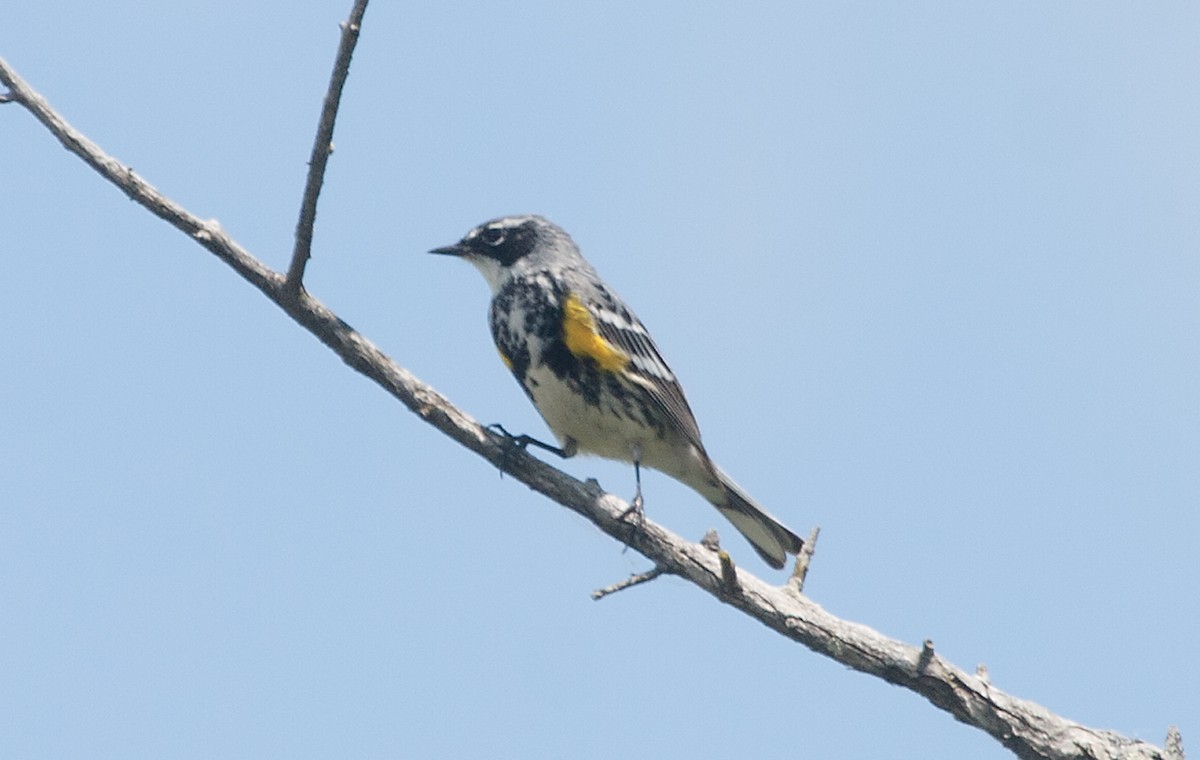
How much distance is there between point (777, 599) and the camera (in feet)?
18.9

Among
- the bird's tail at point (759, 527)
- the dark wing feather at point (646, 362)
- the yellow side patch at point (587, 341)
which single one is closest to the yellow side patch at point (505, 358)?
the yellow side patch at point (587, 341)

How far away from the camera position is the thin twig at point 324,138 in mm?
4734

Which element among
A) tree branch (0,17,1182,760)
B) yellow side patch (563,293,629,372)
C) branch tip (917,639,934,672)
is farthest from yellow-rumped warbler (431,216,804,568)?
branch tip (917,639,934,672)

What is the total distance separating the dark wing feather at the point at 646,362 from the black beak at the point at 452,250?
99 cm

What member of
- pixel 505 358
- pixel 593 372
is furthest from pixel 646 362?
A: pixel 505 358

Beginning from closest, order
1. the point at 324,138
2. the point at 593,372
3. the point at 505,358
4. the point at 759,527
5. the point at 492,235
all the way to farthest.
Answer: the point at 324,138, the point at 593,372, the point at 505,358, the point at 759,527, the point at 492,235

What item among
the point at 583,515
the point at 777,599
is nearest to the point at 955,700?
the point at 777,599

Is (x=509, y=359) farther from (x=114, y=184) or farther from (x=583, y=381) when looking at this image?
(x=114, y=184)

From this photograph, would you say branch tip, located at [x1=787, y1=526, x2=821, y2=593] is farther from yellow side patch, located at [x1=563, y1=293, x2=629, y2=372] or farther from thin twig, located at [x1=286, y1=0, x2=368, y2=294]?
thin twig, located at [x1=286, y1=0, x2=368, y2=294]

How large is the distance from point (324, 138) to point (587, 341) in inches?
88.8

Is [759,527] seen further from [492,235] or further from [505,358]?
[492,235]

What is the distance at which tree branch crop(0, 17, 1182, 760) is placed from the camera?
17.5 feet

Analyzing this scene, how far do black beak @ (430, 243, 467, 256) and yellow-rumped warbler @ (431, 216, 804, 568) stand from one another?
0.09 metres

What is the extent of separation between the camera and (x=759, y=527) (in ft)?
24.4
